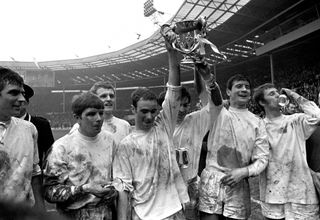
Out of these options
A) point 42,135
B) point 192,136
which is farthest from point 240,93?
point 42,135

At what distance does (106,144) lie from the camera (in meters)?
2.37

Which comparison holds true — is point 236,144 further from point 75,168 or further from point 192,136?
point 75,168

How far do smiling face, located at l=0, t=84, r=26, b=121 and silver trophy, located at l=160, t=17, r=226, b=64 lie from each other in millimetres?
1115

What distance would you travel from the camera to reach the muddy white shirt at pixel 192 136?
2633mm

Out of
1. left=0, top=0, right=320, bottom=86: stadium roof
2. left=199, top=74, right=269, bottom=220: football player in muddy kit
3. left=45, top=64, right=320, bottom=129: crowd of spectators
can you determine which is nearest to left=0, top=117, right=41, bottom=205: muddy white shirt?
left=199, top=74, right=269, bottom=220: football player in muddy kit

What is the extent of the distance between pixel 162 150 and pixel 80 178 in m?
0.65

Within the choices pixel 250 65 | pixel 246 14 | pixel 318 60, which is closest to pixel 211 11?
pixel 246 14

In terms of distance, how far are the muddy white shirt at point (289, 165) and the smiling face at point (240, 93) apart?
45 cm

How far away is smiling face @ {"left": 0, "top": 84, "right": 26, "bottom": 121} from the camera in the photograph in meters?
2.00

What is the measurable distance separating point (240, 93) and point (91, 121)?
1.38 meters

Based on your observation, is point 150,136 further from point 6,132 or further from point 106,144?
point 6,132

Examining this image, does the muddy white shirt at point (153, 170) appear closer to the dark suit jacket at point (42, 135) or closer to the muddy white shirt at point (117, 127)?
the muddy white shirt at point (117, 127)

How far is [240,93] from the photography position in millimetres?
2764

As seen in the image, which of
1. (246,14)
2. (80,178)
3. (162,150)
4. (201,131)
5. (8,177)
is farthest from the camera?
(246,14)
